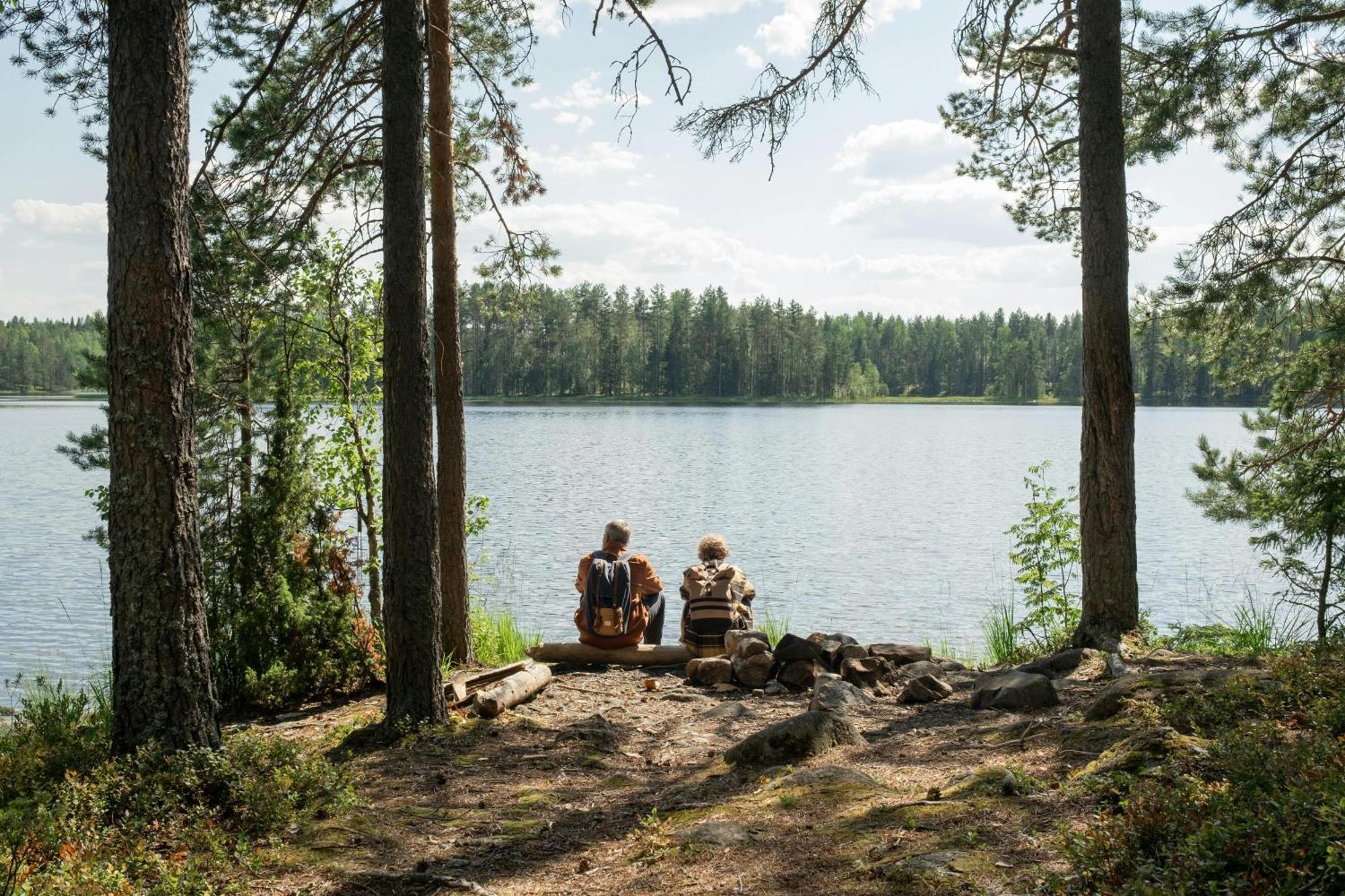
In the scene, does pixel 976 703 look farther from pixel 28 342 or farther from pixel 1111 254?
pixel 28 342

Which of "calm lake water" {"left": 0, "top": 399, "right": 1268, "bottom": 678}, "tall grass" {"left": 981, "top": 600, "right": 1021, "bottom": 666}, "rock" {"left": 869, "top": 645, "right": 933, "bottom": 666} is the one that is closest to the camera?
"rock" {"left": 869, "top": 645, "right": 933, "bottom": 666}

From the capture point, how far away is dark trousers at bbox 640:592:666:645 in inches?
373

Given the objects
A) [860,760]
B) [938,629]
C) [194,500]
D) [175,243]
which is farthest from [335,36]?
[938,629]

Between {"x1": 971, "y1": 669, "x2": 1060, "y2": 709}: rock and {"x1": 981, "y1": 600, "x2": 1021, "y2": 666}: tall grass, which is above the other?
{"x1": 971, "y1": 669, "x2": 1060, "y2": 709}: rock

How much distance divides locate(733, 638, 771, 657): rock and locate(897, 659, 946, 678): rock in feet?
3.69

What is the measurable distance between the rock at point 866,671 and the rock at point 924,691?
50 cm

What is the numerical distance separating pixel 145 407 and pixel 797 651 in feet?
17.9

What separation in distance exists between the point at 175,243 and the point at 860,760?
439 centimetres

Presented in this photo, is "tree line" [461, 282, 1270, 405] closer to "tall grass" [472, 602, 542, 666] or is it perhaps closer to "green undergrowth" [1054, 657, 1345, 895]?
"tall grass" [472, 602, 542, 666]

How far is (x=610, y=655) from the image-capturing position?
889 cm

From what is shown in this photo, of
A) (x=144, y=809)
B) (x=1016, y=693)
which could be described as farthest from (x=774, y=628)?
(x=144, y=809)

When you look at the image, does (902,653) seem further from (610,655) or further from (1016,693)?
(610,655)

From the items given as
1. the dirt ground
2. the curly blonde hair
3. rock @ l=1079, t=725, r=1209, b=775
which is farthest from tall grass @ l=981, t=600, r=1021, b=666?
rock @ l=1079, t=725, r=1209, b=775

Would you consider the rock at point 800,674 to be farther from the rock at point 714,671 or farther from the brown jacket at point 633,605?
the brown jacket at point 633,605
